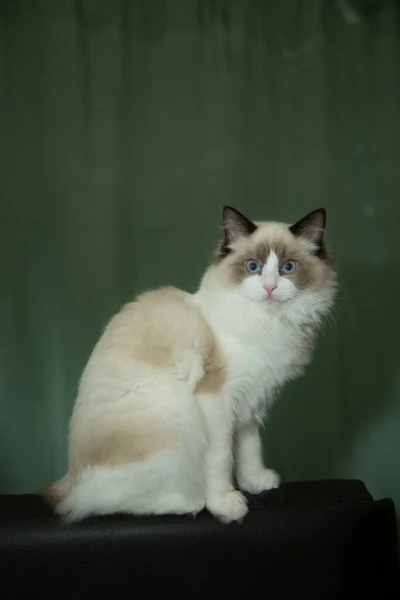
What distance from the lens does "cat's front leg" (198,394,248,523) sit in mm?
1338

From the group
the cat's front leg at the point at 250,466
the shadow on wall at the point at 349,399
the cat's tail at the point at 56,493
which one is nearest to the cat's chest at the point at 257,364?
the cat's front leg at the point at 250,466

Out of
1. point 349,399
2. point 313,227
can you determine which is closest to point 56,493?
point 313,227

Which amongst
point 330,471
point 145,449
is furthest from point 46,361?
point 330,471

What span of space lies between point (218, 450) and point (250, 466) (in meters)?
0.23

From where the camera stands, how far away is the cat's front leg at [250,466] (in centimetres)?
153

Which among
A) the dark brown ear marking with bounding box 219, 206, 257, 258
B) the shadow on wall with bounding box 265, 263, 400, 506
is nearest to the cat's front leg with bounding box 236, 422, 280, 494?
the dark brown ear marking with bounding box 219, 206, 257, 258

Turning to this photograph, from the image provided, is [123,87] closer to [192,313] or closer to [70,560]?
[192,313]

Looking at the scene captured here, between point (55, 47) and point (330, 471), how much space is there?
1.75 metres

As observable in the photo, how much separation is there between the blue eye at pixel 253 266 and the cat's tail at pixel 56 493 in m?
0.64

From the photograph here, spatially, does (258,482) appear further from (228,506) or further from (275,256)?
(275,256)

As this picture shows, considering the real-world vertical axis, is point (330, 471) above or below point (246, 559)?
below

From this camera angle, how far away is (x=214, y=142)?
2180 mm

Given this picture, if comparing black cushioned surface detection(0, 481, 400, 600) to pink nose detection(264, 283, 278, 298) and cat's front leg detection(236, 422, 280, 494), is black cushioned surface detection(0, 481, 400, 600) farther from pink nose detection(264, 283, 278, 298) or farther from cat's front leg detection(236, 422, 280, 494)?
pink nose detection(264, 283, 278, 298)

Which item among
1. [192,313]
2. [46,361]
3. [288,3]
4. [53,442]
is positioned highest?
[288,3]
